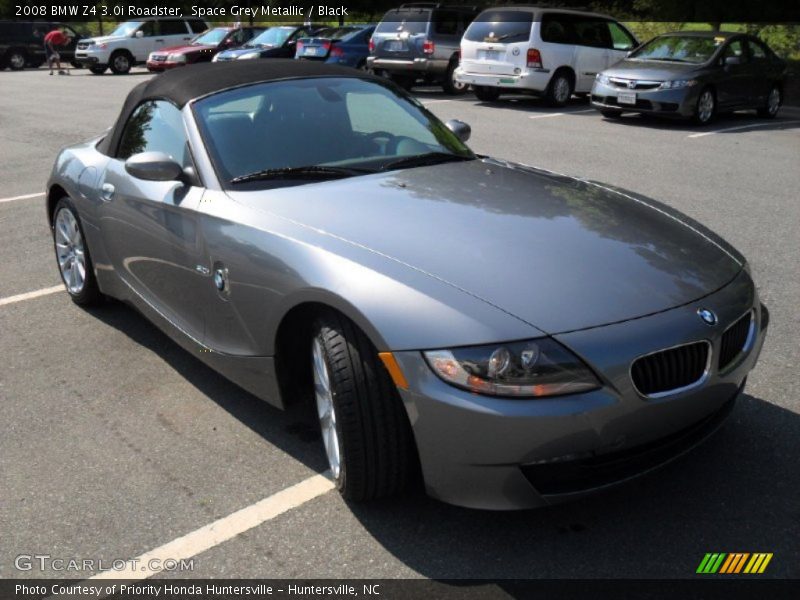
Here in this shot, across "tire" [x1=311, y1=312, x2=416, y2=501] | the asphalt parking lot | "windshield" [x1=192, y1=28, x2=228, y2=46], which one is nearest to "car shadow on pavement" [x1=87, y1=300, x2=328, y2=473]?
the asphalt parking lot

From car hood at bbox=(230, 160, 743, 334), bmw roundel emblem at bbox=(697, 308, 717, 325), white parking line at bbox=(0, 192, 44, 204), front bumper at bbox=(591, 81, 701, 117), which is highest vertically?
car hood at bbox=(230, 160, 743, 334)

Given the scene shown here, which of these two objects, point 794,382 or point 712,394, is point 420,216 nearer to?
point 712,394

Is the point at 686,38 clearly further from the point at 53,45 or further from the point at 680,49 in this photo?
the point at 53,45

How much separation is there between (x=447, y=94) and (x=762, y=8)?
37.3 ft

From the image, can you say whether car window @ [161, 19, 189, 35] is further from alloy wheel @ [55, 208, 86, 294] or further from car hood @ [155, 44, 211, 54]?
alloy wheel @ [55, 208, 86, 294]

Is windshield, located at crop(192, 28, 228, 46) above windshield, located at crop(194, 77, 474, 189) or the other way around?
the other way around

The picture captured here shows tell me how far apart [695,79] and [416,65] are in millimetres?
6790

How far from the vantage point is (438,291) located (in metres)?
2.95

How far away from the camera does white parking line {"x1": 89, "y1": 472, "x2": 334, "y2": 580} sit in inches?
119

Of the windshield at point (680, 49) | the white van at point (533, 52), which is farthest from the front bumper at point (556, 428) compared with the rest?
the white van at point (533, 52)

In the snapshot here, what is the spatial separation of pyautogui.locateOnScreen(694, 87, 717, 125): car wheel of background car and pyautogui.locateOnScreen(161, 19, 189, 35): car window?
23.2m

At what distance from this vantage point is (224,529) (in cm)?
323

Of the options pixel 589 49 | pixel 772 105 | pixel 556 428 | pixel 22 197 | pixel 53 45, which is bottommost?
pixel 53 45

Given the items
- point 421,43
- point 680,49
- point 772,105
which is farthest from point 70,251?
point 421,43
